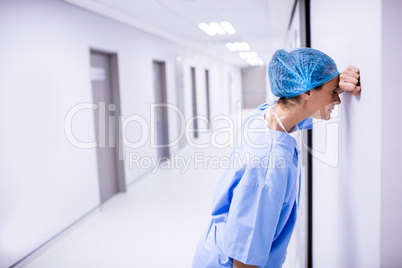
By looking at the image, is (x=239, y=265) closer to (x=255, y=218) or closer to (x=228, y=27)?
(x=255, y=218)

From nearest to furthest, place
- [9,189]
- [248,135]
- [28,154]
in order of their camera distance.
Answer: [248,135]
[9,189]
[28,154]

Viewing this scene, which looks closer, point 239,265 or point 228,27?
point 239,265

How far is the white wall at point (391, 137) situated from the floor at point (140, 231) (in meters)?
2.00

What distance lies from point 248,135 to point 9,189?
219cm

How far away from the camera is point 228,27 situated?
16.1 ft

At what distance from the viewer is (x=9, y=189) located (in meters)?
2.42

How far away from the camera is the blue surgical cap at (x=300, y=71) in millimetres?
1062

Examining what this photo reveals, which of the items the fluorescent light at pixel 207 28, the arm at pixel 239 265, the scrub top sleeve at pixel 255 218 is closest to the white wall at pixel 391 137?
the scrub top sleeve at pixel 255 218

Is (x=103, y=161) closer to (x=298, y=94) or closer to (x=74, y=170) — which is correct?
(x=74, y=170)

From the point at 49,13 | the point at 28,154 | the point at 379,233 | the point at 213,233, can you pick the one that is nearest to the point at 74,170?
the point at 28,154

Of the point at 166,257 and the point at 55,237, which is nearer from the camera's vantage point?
the point at 166,257

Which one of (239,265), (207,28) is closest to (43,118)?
(239,265)

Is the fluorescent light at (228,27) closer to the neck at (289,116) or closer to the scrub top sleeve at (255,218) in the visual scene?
the neck at (289,116)

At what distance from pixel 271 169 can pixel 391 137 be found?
37 cm
